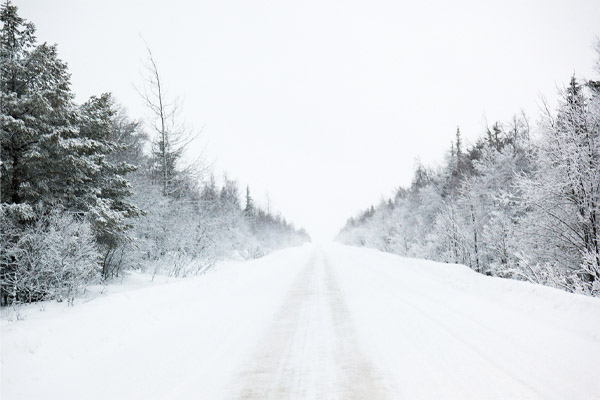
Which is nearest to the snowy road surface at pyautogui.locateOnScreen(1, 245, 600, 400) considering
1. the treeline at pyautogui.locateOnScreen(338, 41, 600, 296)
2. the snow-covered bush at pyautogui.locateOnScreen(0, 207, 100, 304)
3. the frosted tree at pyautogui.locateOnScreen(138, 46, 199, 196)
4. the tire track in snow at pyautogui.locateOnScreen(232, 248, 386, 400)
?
the tire track in snow at pyautogui.locateOnScreen(232, 248, 386, 400)

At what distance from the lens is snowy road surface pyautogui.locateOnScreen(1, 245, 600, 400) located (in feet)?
11.4

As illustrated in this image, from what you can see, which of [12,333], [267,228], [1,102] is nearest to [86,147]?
[1,102]

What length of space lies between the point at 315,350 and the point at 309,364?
0.58 meters

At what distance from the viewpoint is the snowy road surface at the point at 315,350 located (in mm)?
3488

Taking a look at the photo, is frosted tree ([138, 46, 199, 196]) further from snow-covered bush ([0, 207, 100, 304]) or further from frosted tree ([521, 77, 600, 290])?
frosted tree ([521, 77, 600, 290])

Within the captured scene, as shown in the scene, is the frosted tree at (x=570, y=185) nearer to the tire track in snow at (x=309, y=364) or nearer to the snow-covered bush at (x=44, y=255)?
the tire track in snow at (x=309, y=364)

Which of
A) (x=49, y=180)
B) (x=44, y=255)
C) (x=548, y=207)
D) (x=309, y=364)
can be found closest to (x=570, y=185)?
(x=548, y=207)

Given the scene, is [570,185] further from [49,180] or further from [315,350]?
[49,180]

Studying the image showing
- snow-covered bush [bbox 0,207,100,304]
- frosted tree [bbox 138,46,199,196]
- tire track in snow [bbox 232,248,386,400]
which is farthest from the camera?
frosted tree [bbox 138,46,199,196]

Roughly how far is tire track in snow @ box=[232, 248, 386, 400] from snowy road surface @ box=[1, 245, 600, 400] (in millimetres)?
21

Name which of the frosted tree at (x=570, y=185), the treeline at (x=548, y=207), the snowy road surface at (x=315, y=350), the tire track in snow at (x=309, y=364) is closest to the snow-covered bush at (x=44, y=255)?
the snowy road surface at (x=315, y=350)

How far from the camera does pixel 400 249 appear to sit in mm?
39250

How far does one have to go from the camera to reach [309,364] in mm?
4137

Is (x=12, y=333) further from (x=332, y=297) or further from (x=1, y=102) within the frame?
(x=1, y=102)
